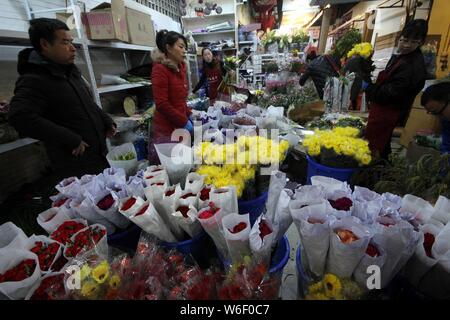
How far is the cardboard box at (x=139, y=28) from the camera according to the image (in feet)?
9.02

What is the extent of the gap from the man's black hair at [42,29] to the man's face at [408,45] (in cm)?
241

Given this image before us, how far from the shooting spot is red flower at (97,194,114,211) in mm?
811

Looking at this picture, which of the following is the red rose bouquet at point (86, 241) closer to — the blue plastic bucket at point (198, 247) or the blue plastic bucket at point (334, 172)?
the blue plastic bucket at point (198, 247)

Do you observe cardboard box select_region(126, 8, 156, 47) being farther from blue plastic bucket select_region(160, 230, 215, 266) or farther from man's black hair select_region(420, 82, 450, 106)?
man's black hair select_region(420, 82, 450, 106)

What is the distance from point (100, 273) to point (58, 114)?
4.47 ft

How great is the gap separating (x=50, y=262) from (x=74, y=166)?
1.19 meters

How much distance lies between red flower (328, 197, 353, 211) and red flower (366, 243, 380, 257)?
124 mm

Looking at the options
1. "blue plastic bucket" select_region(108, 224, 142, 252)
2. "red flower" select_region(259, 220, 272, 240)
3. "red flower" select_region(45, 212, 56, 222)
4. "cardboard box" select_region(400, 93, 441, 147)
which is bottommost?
"cardboard box" select_region(400, 93, 441, 147)

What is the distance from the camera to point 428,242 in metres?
0.60

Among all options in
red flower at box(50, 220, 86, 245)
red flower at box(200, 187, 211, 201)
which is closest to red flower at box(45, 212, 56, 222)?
red flower at box(50, 220, 86, 245)

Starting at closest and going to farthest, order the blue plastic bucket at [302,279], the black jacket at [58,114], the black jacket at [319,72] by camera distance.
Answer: the blue plastic bucket at [302,279] < the black jacket at [58,114] < the black jacket at [319,72]

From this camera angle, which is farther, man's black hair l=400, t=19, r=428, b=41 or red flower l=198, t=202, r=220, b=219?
man's black hair l=400, t=19, r=428, b=41

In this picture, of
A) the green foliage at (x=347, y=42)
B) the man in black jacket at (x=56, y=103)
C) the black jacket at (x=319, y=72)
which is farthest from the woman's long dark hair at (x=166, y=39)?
the green foliage at (x=347, y=42)

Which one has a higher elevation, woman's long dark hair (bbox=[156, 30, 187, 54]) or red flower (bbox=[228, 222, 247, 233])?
woman's long dark hair (bbox=[156, 30, 187, 54])
